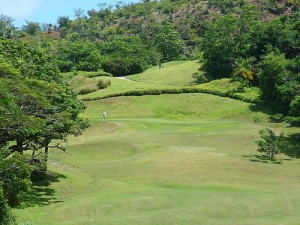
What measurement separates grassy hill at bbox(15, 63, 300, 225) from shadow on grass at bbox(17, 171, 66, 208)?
64 mm

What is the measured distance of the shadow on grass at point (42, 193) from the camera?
94.3ft

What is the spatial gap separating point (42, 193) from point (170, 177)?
920 cm

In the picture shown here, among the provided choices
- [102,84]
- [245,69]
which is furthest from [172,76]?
[245,69]

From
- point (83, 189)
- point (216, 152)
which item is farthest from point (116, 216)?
point (216, 152)

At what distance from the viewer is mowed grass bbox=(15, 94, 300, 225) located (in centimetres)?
2489

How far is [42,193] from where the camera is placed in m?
31.5

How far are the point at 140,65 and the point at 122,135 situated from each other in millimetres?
54920

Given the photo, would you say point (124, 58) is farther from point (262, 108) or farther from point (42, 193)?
point (42, 193)

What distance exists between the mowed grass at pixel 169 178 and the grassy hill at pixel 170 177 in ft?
0.19

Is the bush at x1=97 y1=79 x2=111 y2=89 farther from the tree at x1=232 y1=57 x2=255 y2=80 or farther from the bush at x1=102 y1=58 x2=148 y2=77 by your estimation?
the tree at x1=232 y1=57 x2=255 y2=80

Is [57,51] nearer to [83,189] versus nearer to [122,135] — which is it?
[122,135]

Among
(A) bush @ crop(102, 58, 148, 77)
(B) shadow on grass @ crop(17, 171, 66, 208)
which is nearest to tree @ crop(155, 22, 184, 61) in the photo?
(A) bush @ crop(102, 58, 148, 77)

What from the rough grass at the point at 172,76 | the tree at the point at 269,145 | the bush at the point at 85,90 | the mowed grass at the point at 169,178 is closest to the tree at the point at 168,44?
the rough grass at the point at 172,76

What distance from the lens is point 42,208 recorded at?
27.3 m
